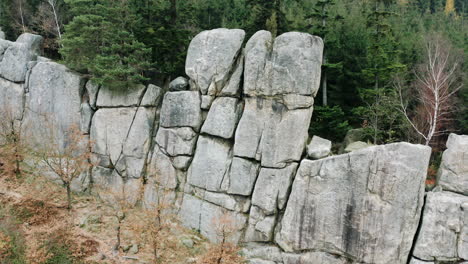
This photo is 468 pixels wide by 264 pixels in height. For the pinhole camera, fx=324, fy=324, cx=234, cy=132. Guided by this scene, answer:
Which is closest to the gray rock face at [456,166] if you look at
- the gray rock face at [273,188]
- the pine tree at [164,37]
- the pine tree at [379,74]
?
the pine tree at [379,74]

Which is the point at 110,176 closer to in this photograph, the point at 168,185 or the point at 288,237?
the point at 168,185

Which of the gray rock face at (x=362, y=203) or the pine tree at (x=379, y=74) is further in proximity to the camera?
the pine tree at (x=379, y=74)

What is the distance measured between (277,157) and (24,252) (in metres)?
16.7

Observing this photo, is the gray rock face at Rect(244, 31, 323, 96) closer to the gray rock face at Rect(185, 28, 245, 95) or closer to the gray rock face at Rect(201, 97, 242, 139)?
the gray rock face at Rect(185, 28, 245, 95)

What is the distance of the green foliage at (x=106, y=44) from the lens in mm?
23484

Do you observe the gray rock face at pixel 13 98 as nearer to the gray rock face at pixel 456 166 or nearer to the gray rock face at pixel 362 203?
the gray rock face at pixel 362 203

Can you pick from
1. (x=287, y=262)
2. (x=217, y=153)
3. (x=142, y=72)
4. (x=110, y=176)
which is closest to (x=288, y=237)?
(x=287, y=262)

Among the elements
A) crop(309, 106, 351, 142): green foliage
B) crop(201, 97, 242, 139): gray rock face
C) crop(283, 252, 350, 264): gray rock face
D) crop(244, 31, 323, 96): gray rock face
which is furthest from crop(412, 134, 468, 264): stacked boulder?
crop(201, 97, 242, 139): gray rock face

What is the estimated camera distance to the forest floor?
20.2m

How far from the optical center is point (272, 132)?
2111 centimetres

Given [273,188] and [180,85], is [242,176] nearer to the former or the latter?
[273,188]

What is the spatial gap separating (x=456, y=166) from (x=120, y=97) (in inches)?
909

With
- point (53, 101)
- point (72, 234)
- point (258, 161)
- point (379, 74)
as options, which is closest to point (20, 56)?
point (53, 101)

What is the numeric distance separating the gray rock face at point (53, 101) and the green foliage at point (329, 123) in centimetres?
1893
